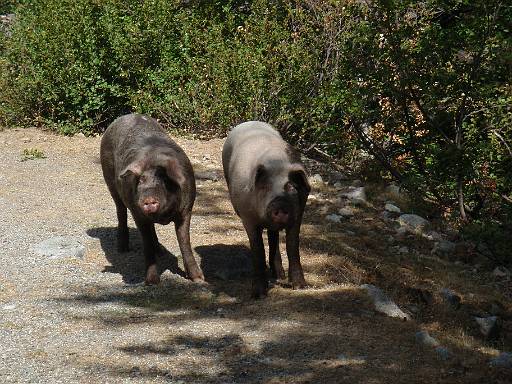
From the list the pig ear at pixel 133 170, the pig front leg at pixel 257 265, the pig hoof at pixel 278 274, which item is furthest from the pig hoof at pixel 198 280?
the pig ear at pixel 133 170

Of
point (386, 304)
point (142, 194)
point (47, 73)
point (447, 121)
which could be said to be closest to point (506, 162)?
point (447, 121)

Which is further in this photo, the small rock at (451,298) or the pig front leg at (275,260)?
the pig front leg at (275,260)

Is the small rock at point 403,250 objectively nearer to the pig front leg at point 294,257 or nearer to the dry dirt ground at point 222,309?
the dry dirt ground at point 222,309

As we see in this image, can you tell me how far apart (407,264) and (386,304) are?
2222 mm

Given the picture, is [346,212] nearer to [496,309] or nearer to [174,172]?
[496,309]

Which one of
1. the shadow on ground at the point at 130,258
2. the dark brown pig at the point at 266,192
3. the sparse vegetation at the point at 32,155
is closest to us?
the dark brown pig at the point at 266,192

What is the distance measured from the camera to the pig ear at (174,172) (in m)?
8.16

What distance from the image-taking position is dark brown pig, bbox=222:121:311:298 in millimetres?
7465

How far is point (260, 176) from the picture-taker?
298 inches

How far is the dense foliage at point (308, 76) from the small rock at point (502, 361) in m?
2.27

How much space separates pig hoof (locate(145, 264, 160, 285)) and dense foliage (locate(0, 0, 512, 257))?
3.09 m

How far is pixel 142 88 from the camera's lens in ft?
52.2

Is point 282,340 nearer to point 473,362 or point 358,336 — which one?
point 358,336

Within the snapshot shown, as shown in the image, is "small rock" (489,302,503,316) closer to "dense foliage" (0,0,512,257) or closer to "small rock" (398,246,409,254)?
"dense foliage" (0,0,512,257)
